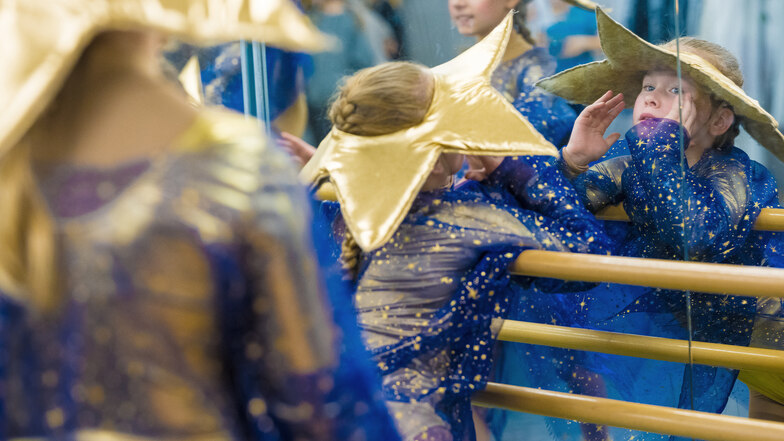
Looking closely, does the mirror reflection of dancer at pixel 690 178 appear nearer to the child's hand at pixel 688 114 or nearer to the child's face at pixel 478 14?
the child's hand at pixel 688 114

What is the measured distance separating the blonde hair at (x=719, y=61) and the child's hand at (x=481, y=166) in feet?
0.90

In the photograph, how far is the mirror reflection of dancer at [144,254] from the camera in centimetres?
44

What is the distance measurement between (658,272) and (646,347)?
0.17 meters

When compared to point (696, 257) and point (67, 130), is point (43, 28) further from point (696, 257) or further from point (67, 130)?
point (696, 257)

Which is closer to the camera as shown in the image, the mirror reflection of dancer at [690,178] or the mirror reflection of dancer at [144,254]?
the mirror reflection of dancer at [144,254]

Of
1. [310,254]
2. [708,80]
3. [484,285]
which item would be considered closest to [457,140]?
[484,285]

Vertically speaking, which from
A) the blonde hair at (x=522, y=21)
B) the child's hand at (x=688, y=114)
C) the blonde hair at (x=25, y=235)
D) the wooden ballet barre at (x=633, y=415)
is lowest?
the wooden ballet barre at (x=633, y=415)

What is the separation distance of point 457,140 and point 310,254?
0.68 metres

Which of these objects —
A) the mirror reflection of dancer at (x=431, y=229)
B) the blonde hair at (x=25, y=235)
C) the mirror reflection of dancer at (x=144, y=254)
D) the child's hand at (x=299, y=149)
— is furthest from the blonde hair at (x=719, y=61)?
the blonde hair at (x=25, y=235)

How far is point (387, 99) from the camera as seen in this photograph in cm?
113

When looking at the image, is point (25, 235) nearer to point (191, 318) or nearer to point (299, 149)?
point (191, 318)

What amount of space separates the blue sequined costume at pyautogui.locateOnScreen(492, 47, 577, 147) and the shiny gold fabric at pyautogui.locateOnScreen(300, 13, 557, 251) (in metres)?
0.11

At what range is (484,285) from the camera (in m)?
1.11

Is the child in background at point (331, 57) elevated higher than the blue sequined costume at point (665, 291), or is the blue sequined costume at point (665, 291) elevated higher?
the child in background at point (331, 57)
